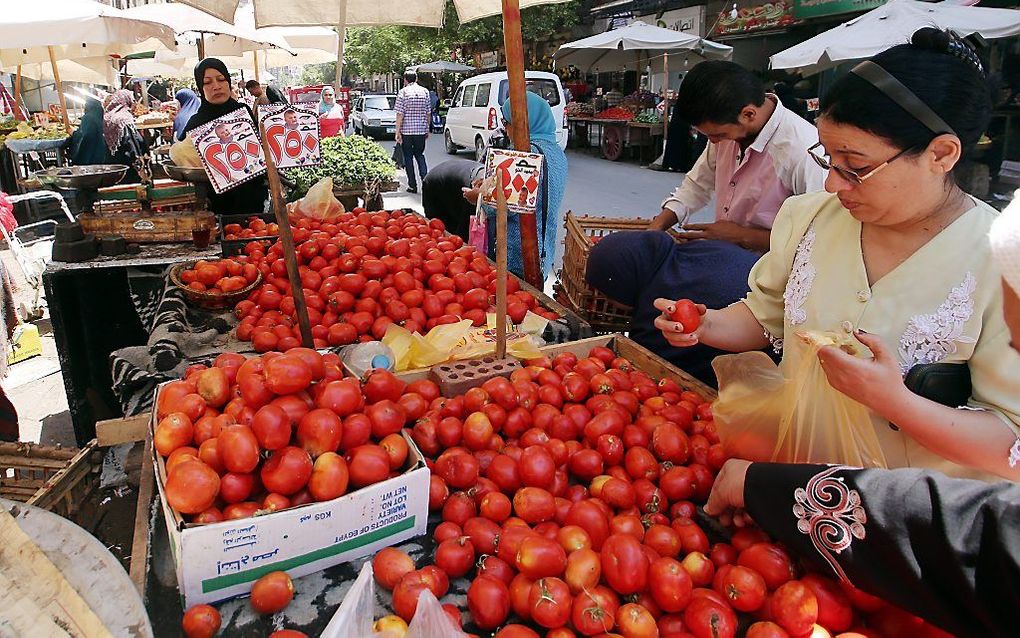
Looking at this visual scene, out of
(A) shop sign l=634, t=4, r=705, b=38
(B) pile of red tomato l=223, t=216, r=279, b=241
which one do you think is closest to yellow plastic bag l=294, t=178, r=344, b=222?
(B) pile of red tomato l=223, t=216, r=279, b=241

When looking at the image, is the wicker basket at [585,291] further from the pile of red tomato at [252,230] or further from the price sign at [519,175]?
the pile of red tomato at [252,230]

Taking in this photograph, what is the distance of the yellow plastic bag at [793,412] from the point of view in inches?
60.6

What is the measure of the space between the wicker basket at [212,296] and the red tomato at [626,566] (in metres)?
2.59

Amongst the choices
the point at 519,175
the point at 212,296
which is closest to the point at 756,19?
the point at 519,175

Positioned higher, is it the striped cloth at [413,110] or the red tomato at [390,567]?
the striped cloth at [413,110]

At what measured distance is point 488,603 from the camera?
58.9 inches

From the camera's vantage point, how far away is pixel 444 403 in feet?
7.53

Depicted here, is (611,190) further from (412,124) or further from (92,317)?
(92,317)

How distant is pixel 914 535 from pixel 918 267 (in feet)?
2.07

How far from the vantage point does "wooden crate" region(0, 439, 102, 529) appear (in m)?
2.32

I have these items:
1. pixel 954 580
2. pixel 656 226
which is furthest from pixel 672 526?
pixel 656 226

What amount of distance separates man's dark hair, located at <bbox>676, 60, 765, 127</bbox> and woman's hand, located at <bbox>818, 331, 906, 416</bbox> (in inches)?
75.8

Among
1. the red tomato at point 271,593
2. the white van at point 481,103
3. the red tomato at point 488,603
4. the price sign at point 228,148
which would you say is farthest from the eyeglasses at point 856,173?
the white van at point 481,103

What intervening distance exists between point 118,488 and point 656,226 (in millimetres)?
2909
